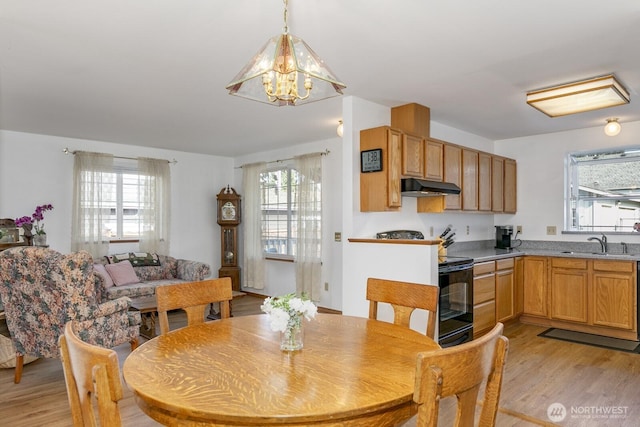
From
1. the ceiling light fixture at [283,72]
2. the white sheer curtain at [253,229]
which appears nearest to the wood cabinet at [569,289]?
the ceiling light fixture at [283,72]

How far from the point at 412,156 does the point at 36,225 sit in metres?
4.54

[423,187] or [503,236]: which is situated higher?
[423,187]

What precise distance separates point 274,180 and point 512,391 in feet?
14.8

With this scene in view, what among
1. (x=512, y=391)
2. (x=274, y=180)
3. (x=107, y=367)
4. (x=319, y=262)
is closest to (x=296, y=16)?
(x=107, y=367)

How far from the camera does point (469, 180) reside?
475 centimetres

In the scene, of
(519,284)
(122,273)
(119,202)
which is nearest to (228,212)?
(119,202)

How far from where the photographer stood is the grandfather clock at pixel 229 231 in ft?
22.3

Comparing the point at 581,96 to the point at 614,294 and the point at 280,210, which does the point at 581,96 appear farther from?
the point at 280,210

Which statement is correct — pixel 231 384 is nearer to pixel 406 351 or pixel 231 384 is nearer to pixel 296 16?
pixel 406 351

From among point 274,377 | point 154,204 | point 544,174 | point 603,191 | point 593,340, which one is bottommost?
point 593,340

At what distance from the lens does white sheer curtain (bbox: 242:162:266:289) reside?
21.8 ft

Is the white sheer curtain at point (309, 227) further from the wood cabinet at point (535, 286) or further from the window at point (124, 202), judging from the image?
the wood cabinet at point (535, 286)

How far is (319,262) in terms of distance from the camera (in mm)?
5727

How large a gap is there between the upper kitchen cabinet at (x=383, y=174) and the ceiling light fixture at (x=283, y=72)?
1.59m
